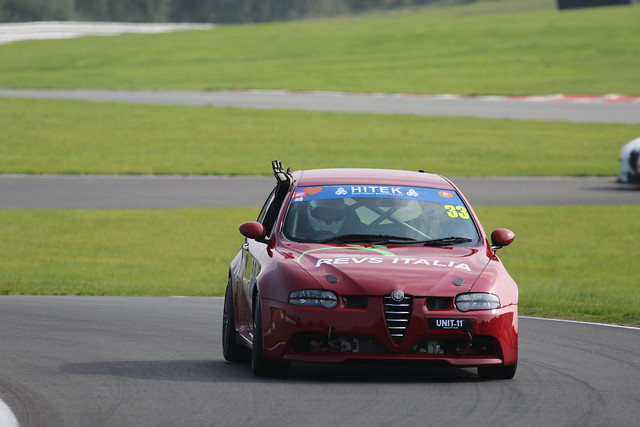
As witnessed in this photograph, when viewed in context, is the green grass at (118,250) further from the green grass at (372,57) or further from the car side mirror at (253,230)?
the green grass at (372,57)

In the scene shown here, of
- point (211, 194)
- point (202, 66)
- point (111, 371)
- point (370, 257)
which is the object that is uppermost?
point (370, 257)

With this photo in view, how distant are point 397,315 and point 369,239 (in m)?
1.03

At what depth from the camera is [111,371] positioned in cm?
904

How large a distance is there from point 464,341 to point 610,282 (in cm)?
925

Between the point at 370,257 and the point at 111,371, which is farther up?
the point at 370,257

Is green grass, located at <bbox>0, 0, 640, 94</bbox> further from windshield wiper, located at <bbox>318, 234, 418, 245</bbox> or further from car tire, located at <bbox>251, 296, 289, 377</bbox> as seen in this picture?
car tire, located at <bbox>251, 296, 289, 377</bbox>

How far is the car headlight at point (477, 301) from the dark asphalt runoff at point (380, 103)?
3098 centimetres

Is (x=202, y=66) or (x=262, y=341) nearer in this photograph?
(x=262, y=341)

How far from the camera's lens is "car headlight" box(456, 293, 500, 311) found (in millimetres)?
8523

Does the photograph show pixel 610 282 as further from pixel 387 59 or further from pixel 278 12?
pixel 278 12

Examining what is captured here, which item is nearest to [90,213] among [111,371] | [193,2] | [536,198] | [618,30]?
[536,198]

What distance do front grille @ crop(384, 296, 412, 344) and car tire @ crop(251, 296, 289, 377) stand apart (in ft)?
2.35

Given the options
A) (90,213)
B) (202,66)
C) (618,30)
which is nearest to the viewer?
(90,213)

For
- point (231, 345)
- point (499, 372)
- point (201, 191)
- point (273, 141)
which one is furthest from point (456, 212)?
point (273, 141)
